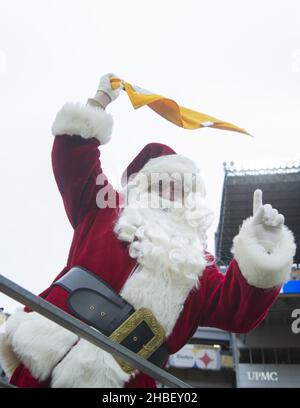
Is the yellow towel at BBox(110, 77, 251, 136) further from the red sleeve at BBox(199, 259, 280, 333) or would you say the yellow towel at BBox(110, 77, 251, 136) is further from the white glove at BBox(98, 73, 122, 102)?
the red sleeve at BBox(199, 259, 280, 333)

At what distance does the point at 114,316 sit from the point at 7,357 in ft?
1.68

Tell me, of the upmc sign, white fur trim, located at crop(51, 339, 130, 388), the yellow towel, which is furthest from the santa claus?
the upmc sign

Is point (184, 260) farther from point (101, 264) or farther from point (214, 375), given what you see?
point (214, 375)

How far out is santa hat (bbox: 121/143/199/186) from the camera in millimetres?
2803

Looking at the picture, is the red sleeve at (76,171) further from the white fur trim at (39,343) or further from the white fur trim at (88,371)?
the white fur trim at (88,371)

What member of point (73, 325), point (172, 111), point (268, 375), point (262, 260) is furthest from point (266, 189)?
point (73, 325)

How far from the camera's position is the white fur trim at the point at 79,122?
243 cm

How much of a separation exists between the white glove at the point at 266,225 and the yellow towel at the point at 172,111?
0.71 meters

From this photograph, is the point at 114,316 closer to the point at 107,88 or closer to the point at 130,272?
the point at 130,272

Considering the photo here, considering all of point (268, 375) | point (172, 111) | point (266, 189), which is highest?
point (172, 111)

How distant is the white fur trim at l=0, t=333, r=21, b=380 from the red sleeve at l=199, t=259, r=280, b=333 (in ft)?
2.90

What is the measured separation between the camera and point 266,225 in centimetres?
220

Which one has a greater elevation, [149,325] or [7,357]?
[149,325]
